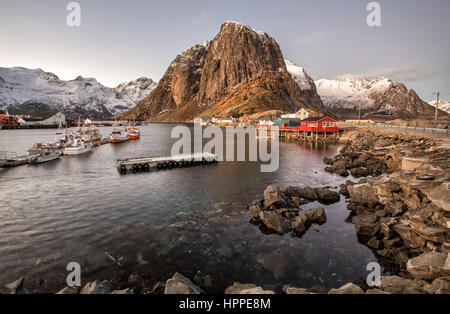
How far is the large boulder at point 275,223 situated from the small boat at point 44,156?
2062 inches

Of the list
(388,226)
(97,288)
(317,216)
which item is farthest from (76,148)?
(388,226)

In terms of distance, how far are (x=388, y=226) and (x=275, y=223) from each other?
8289mm

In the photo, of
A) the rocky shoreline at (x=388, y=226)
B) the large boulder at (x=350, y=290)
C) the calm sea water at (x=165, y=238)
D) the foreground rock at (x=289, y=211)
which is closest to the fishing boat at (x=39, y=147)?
the calm sea water at (x=165, y=238)

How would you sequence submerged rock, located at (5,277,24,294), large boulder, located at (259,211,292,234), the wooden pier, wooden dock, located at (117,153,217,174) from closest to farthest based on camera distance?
1. submerged rock, located at (5,277,24,294)
2. large boulder, located at (259,211,292,234)
3. wooden dock, located at (117,153,217,174)
4. the wooden pier

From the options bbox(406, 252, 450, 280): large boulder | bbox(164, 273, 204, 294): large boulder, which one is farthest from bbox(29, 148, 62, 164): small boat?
bbox(406, 252, 450, 280): large boulder

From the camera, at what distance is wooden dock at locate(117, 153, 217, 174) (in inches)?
1628

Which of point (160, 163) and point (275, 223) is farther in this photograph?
point (160, 163)

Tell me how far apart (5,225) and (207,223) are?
18.5m

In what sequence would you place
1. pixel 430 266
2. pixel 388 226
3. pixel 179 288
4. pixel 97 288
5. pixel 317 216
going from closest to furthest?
1. pixel 179 288
2. pixel 430 266
3. pixel 97 288
4. pixel 388 226
5. pixel 317 216

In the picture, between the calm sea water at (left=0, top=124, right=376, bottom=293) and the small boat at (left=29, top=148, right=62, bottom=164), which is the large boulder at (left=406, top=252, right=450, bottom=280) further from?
the small boat at (left=29, top=148, right=62, bottom=164)

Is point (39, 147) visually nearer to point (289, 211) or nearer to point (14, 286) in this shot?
point (14, 286)

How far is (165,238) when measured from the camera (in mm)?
18188

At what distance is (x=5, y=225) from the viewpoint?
20.9m

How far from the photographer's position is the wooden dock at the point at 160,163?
4134 centimetres
